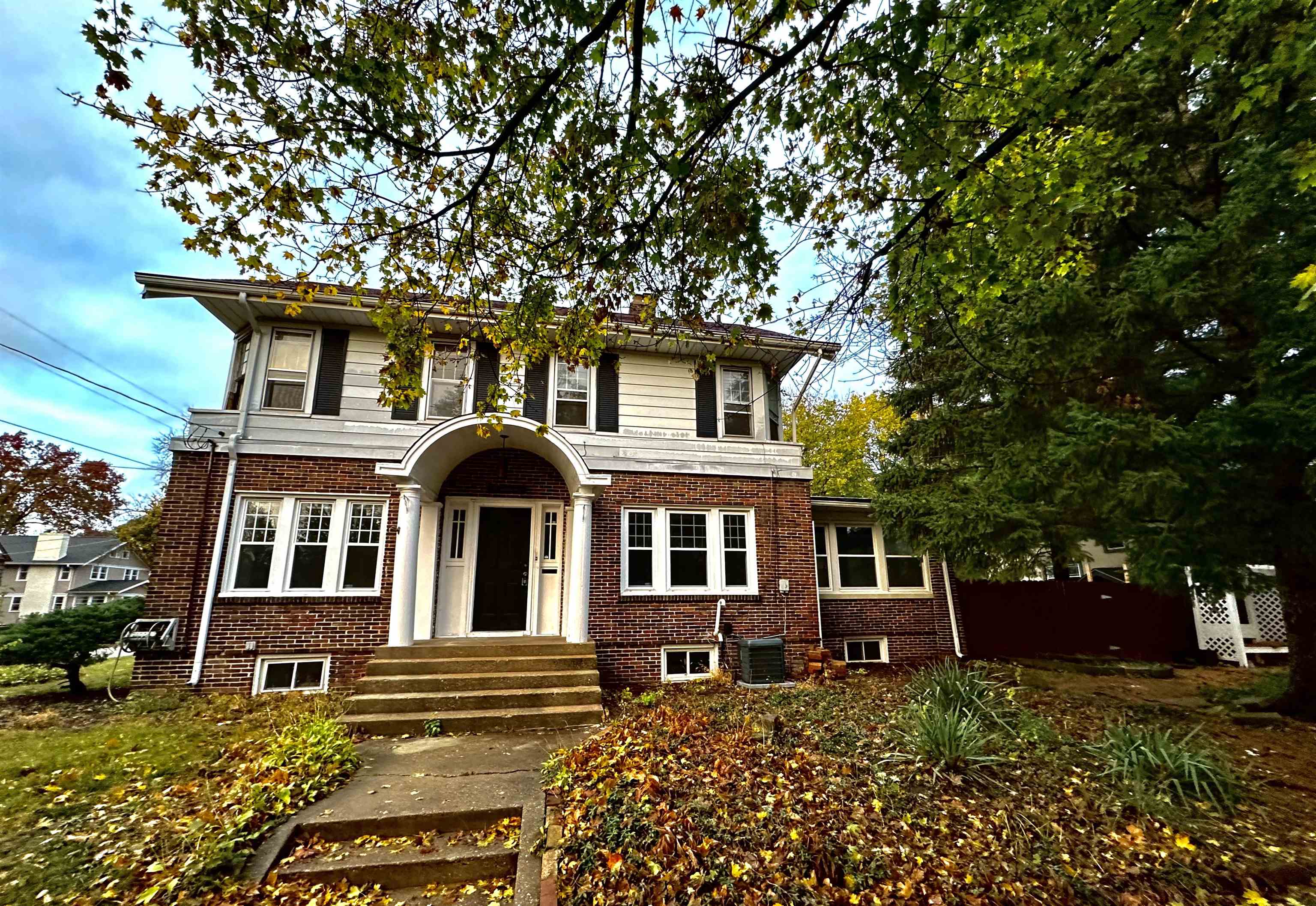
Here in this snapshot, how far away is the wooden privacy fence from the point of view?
1116cm

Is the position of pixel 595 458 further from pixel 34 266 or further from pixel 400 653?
pixel 34 266

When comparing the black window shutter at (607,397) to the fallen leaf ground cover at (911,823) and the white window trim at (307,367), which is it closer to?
the white window trim at (307,367)

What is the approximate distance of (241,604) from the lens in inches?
304

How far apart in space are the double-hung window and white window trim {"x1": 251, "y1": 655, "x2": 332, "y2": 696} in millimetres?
4886

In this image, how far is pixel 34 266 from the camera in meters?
48.1

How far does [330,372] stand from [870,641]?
10.5 m

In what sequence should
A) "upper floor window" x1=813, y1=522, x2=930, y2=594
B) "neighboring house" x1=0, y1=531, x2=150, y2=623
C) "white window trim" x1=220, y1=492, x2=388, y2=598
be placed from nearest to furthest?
1. "white window trim" x1=220, y1=492, x2=388, y2=598
2. "upper floor window" x1=813, y1=522, x2=930, y2=594
3. "neighboring house" x1=0, y1=531, x2=150, y2=623

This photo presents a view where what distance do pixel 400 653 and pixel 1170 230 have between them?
10.9 metres

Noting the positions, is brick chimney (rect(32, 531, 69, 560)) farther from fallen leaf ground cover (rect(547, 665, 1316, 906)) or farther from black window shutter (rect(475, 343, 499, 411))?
fallen leaf ground cover (rect(547, 665, 1316, 906))

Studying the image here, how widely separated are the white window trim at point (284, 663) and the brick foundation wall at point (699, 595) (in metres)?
3.80

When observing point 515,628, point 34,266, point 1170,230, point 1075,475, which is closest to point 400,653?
point 515,628

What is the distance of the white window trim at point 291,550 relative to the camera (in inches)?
308

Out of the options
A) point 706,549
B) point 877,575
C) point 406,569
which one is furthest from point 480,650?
point 877,575

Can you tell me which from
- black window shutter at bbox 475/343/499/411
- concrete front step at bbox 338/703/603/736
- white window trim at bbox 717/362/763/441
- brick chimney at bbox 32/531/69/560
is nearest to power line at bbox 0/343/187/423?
black window shutter at bbox 475/343/499/411
